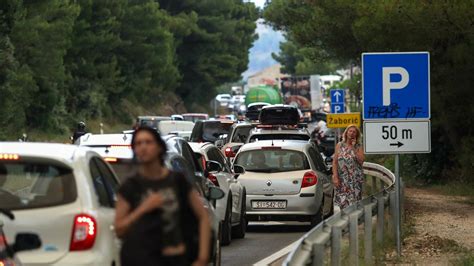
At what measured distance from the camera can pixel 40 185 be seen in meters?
9.86

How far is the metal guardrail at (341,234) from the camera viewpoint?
33.8 ft

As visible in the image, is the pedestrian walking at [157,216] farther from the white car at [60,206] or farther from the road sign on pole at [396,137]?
the road sign on pole at [396,137]

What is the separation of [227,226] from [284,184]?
3024 millimetres

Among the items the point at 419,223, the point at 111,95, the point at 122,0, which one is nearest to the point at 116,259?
the point at 419,223

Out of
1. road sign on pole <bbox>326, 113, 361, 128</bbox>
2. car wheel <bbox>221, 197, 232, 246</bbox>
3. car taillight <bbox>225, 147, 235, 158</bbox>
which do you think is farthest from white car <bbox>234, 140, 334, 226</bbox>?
road sign on pole <bbox>326, 113, 361, 128</bbox>

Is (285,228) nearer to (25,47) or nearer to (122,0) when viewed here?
(25,47)

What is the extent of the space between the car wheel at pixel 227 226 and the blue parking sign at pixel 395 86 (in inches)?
139

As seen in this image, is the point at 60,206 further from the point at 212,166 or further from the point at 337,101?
the point at 337,101

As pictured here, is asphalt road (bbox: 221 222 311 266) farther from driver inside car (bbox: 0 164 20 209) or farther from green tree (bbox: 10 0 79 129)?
green tree (bbox: 10 0 79 129)

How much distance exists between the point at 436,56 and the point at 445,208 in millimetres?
4510

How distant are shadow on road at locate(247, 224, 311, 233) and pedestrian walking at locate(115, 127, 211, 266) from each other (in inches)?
564

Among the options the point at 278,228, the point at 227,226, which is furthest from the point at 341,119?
the point at 227,226

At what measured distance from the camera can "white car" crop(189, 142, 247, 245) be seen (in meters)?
18.8

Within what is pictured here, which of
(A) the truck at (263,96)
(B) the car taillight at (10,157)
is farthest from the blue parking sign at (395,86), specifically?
(A) the truck at (263,96)
